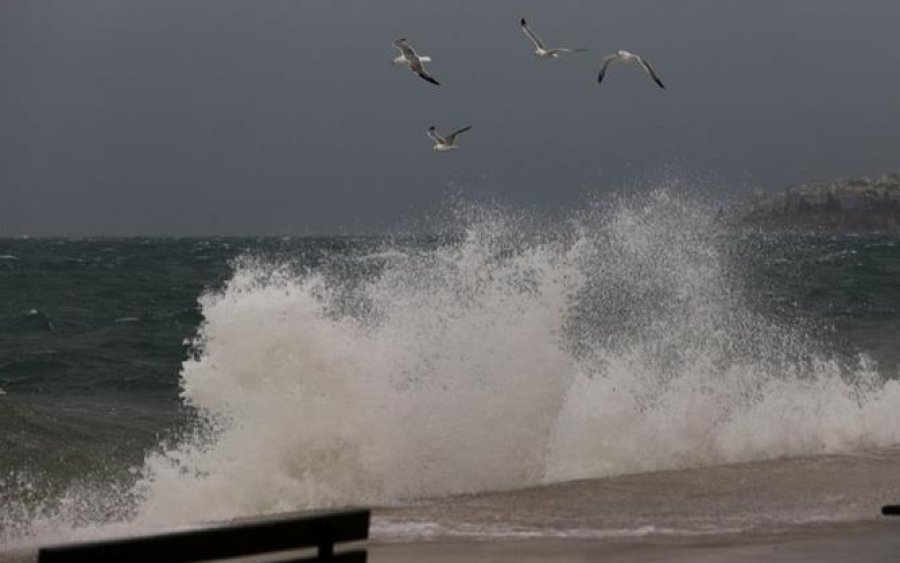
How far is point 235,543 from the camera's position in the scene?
194 inches

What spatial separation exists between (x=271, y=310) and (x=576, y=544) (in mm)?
5824

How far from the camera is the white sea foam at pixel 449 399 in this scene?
1263cm

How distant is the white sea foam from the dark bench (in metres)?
6.62

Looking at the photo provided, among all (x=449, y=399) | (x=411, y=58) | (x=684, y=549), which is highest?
(x=411, y=58)

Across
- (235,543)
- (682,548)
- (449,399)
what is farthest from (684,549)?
(449,399)

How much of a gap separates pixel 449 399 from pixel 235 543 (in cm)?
888

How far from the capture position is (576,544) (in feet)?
29.1

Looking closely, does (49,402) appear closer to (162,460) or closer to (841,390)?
(162,460)

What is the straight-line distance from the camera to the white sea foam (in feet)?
41.4

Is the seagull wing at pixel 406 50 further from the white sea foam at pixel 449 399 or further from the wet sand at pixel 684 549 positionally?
the wet sand at pixel 684 549

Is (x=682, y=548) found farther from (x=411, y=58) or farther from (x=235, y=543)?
(x=411, y=58)

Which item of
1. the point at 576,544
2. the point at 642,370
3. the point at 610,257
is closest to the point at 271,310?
the point at 642,370

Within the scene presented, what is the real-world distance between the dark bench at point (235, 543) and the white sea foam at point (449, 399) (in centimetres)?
662

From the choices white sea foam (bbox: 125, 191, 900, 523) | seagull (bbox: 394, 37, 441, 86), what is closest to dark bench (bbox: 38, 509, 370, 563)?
white sea foam (bbox: 125, 191, 900, 523)
